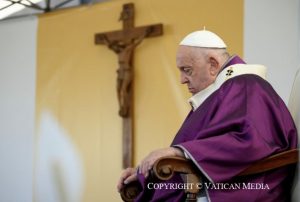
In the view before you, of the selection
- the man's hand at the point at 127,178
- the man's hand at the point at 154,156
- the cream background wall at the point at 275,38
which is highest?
the cream background wall at the point at 275,38

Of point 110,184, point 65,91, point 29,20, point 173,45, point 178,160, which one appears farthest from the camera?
point 29,20

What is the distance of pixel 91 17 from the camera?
4.34m

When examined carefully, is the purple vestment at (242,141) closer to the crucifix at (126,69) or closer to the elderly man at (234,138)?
the elderly man at (234,138)

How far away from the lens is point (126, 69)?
4.02m

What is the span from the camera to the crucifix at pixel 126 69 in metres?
4.00

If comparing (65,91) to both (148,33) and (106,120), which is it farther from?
(148,33)

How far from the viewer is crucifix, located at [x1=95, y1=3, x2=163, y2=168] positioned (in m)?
4.00

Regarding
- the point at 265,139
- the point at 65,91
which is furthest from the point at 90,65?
the point at 265,139

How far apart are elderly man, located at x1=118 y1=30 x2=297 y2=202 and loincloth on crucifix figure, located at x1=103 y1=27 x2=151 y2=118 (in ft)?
6.64

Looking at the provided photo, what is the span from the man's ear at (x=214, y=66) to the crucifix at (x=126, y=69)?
197cm

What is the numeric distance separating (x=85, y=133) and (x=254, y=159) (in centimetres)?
287

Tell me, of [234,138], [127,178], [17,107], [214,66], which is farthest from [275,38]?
[17,107]

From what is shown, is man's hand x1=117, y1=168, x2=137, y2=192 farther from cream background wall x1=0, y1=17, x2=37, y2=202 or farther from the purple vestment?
cream background wall x1=0, y1=17, x2=37, y2=202

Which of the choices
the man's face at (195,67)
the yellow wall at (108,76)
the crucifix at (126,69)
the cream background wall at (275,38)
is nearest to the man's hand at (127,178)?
the man's face at (195,67)
